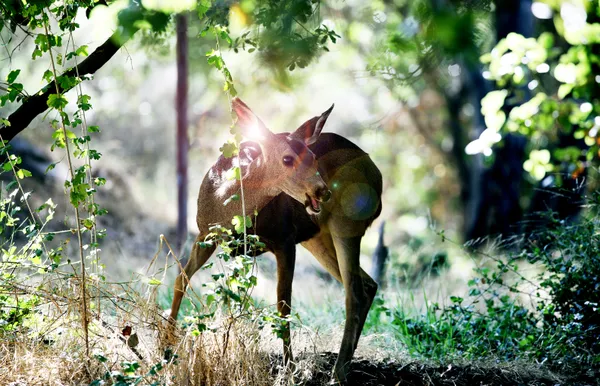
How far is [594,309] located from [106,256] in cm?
795

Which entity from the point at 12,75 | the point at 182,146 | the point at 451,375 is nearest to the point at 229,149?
the point at 12,75

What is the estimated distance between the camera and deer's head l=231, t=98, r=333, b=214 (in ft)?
17.0

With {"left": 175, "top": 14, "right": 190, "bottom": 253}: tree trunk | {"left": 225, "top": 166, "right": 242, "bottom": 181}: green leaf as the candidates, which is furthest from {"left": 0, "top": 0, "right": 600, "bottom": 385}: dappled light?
{"left": 175, "top": 14, "right": 190, "bottom": 253}: tree trunk

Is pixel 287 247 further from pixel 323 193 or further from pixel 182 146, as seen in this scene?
pixel 182 146

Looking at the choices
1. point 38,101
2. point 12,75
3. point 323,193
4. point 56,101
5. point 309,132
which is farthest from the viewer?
point 309,132

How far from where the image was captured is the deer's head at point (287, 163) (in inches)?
204

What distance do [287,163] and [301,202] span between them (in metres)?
0.31


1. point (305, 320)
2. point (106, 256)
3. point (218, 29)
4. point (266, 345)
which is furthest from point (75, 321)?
point (106, 256)

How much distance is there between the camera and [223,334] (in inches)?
181

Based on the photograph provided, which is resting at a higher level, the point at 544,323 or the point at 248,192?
the point at 248,192

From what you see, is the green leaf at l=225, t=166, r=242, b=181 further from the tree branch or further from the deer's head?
the tree branch

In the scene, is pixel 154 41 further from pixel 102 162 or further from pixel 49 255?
pixel 102 162

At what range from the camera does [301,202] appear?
5359 mm

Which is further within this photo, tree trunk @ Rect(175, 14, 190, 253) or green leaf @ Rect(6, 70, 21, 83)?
tree trunk @ Rect(175, 14, 190, 253)
